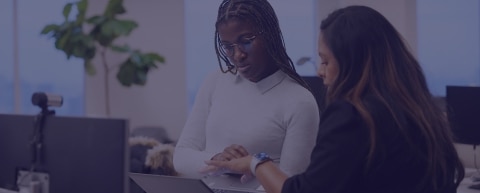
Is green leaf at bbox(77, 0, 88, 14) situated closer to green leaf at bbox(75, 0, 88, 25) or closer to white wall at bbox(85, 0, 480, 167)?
green leaf at bbox(75, 0, 88, 25)

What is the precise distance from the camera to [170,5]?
5758 mm

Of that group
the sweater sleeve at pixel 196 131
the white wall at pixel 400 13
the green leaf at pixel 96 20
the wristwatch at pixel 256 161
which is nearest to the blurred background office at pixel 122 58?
the green leaf at pixel 96 20

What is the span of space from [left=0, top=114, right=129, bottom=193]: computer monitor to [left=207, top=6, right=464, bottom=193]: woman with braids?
0.40 metres

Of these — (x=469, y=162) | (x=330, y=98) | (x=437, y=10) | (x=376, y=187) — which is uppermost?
(x=437, y=10)

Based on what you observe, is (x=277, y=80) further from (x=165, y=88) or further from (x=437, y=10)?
(x=165, y=88)

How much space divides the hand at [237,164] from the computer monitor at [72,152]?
1.24 feet

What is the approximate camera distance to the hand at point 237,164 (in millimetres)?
1627

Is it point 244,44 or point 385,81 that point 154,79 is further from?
point 385,81

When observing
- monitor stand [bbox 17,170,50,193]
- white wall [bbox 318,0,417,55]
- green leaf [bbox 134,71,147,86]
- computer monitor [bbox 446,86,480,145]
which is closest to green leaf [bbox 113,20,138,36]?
green leaf [bbox 134,71,147,86]

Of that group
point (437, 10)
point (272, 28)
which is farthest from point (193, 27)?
point (272, 28)

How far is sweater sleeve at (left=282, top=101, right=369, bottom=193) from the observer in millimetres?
1318

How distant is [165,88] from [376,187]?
4619 mm

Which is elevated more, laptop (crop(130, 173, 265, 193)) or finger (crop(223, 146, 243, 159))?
finger (crop(223, 146, 243, 159))

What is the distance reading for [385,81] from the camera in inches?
53.8
